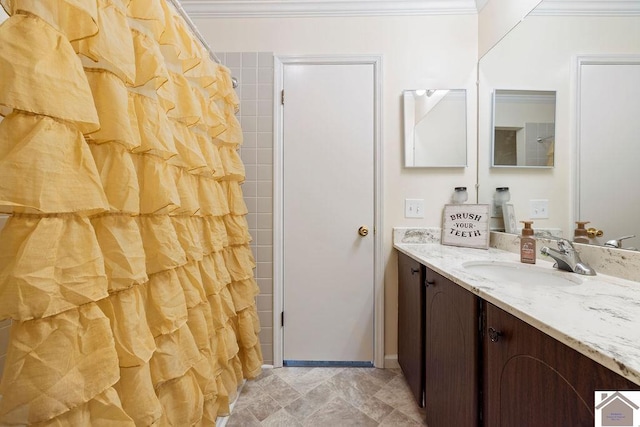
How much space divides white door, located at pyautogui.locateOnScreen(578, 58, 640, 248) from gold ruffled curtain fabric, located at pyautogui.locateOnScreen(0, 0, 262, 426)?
1.55 m

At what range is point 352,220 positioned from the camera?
1.71 metres

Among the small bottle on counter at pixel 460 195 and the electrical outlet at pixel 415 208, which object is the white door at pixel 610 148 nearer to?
the small bottle on counter at pixel 460 195

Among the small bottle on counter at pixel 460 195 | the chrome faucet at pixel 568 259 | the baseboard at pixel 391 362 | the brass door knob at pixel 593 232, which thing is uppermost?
the small bottle on counter at pixel 460 195

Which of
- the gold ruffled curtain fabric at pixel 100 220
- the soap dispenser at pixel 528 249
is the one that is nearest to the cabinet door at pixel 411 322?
the soap dispenser at pixel 528 249

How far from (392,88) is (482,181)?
2.78 ft

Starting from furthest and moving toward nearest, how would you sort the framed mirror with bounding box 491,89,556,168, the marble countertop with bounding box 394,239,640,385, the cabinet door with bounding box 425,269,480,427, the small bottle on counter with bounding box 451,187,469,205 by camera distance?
the small bottle on counter with bounding box 451,187,469,205, the framed mirror with bounding box 491,89,556,168, the cabinet door with bounding box 425,269,480,427, the marble countertop with bounding box 394,239,640,385

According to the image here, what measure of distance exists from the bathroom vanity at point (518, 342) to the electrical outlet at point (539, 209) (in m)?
0.23

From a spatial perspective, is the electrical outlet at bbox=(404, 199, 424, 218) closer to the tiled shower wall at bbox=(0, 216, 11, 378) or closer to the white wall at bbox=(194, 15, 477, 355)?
the white wall at bbox=(194, 15, 477, 355)

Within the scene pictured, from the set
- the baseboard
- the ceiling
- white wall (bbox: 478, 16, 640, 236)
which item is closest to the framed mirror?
→ white wall (bbox: 478, 16, 640, 236)

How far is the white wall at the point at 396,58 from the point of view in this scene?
170cm

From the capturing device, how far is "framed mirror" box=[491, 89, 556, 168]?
1.23m

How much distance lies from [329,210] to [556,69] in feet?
4.31

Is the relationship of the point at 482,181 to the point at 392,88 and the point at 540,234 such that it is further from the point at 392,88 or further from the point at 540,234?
the point at 392,88

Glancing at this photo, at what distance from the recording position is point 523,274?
1104mm
